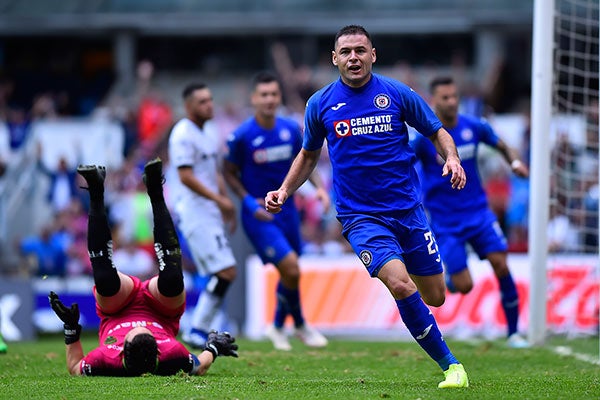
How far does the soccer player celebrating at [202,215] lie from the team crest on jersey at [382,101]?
4065mm

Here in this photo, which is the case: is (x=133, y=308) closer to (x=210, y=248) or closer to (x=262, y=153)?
(x=210, y=248)

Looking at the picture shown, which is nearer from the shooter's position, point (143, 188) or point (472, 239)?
point (472, 239)

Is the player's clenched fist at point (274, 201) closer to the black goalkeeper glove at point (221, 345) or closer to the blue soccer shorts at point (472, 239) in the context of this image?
the black goalkeeper glove at point (221, 345)

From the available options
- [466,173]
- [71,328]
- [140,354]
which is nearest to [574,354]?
[466,173]

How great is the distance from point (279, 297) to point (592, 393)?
5.70m

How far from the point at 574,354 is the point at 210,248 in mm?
4176

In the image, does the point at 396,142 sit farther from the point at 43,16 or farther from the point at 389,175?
the point at 43,16

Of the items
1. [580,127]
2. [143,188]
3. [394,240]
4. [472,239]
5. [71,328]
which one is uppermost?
[580,127]

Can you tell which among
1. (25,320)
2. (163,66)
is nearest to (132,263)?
(25,320)

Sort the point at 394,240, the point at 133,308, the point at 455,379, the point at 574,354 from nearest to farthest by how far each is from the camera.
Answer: the point at 455,379, the point at 394,240, the point at 133,308, the point at 574,354

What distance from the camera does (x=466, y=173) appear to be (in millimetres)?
12367

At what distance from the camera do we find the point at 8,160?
887 inches

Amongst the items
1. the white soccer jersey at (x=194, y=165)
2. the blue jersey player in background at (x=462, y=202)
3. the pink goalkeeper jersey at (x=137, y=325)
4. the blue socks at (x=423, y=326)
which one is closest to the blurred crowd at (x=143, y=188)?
the blue jersey player in background at (x=462, y=202)

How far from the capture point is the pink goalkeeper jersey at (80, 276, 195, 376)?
8.49 metres
